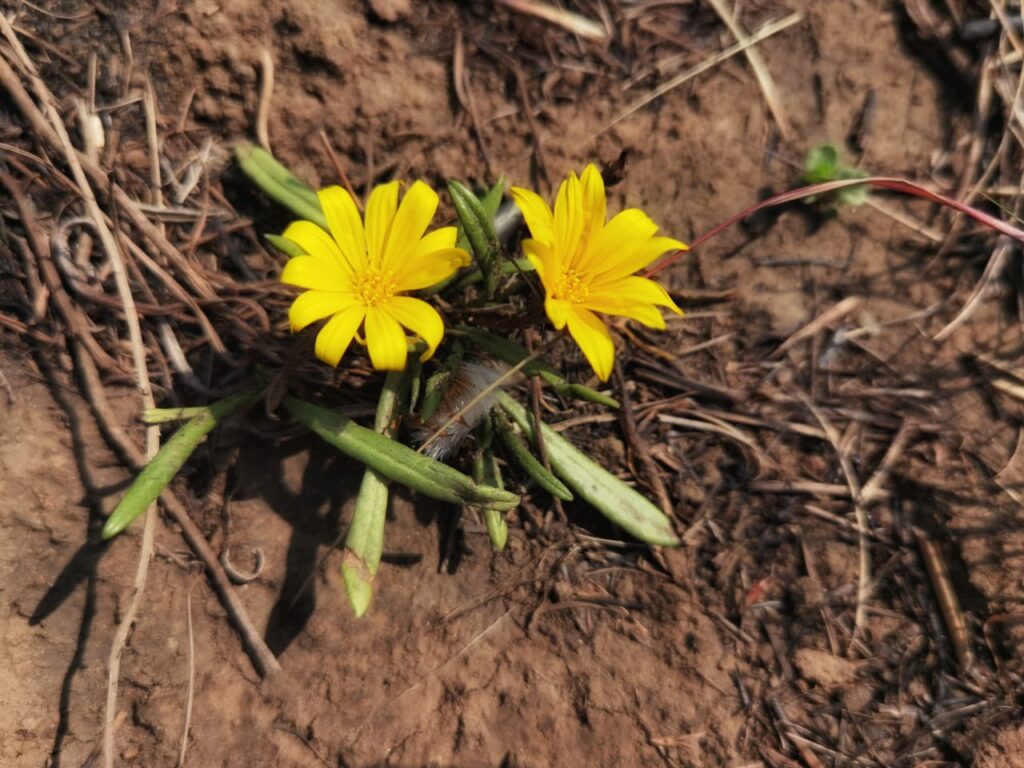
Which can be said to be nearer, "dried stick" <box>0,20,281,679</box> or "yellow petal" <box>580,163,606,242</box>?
"yellow petal" <box>580,163,606,242</box>

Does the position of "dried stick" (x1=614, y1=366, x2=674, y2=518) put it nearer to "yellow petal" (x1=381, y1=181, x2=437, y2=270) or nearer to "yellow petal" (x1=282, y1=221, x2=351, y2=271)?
"yellow petal" (x1=381, y1=181, x2=437, y2=270)

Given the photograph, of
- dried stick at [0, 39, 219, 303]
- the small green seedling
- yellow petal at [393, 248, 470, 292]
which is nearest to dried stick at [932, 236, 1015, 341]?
→ the small green seedling

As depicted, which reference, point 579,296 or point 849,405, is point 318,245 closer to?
point 579,296

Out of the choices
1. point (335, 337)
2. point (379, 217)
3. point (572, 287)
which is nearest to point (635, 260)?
point (572, 287)

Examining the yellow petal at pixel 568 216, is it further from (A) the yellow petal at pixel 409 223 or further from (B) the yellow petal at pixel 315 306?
(B) the yellow petal at pixel 315 306

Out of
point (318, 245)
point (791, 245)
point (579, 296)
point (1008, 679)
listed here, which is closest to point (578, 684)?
point (579, 296)

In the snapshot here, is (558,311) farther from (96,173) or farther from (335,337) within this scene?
(96,173)
